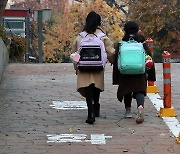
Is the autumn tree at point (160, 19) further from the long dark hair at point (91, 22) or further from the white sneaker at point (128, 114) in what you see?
the long dark hair at point (91, 22)

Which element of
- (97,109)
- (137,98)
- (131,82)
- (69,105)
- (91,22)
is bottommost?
(69,105)

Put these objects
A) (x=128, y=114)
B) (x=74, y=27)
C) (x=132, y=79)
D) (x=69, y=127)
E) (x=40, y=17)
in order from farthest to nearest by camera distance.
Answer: (x=74, y=27), (x=40, y=17), (x=128, y=114), (x=132, y=79), (x=69, y=127)

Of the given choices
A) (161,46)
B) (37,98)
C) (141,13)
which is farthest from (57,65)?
(161,46)

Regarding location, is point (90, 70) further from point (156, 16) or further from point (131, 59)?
point (156, 16)

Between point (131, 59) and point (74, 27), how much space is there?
36.1 metres

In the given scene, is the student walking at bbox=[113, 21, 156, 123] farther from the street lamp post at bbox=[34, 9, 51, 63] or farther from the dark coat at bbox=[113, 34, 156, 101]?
the street lamp post at bbox=[34, 9, 51, 63]

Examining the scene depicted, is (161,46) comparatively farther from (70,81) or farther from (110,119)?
(110,119)

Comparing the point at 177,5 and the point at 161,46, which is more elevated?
the point at 177,5

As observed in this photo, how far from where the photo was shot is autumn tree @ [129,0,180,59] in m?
34.6

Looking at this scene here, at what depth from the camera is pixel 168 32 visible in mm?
36469

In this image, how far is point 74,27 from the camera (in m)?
44.4

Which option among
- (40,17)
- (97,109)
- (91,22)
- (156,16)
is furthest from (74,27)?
(91,22)

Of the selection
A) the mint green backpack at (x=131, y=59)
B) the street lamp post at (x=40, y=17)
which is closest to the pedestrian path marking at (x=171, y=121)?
the mint green backpack at (x=131, y=59)

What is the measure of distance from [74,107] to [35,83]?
11.9 feet
